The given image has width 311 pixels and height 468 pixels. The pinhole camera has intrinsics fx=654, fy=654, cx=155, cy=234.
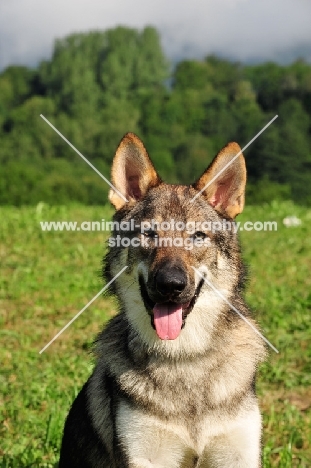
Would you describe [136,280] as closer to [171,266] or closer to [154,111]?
[171,266]

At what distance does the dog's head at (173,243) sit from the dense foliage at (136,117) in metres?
18.8

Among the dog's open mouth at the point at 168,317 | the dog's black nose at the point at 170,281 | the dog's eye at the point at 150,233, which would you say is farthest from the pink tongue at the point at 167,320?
the dog's eye at the point at 150,233

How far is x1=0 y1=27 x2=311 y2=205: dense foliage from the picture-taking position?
32.4 meters

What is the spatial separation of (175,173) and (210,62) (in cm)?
4437

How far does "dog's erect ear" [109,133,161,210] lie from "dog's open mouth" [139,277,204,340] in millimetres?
729

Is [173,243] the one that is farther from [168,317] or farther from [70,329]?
[70,329]

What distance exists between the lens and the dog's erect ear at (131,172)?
399 centimetres

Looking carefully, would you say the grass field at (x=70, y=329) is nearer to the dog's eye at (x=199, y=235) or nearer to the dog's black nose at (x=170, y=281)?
the dog's eye at (x=199, y=235)

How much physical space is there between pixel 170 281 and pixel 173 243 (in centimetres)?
38

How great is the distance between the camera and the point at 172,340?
3.87m

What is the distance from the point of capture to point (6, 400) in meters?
5.85

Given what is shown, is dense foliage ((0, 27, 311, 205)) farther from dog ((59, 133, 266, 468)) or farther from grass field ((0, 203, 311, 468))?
dog ((59, 133, 266, 468))

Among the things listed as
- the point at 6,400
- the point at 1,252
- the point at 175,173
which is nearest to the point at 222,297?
the point at 6,400

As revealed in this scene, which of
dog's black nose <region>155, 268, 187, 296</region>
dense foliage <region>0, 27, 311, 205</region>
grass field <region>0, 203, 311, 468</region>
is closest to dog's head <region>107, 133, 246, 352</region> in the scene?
dog's black nose <region>155, 268, 187, 296</region>
